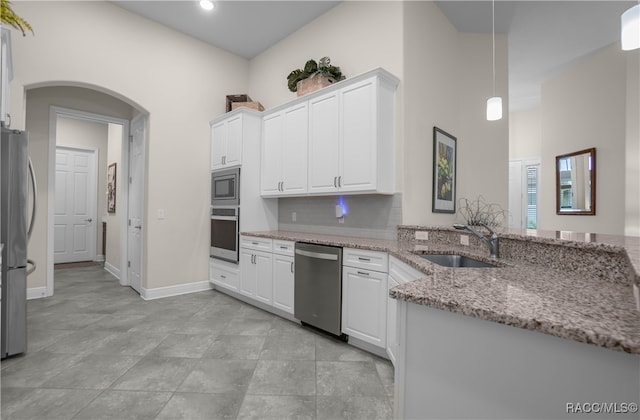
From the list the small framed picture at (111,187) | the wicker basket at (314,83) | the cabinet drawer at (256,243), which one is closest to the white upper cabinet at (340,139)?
the wicker basket at (314,83)

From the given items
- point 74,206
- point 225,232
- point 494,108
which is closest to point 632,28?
point 494,108

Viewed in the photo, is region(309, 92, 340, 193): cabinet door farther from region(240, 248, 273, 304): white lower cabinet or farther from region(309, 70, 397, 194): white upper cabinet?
region(240, 248, 273, 304): white lower cabinet

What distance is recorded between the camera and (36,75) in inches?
114

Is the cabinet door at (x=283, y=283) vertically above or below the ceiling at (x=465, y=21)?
below

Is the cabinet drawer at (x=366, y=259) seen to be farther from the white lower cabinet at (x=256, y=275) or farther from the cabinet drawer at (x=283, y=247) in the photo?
the white lower cabinet at (x=256, y=275)

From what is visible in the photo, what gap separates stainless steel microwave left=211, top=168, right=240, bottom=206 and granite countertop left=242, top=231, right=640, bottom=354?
9.04 ft

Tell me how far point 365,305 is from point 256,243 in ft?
5.09

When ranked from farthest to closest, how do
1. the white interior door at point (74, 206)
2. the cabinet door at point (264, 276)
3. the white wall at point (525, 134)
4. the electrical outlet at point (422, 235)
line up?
the white wall at point (525, 134) < the white interior door at point (74, 206) < the cabinet door at point (264, 276) < the electrical outlet at point (422, 235)

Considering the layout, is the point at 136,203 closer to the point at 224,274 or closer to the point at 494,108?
the point at 224,274

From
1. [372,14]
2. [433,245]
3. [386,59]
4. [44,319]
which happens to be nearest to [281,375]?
[433,245]

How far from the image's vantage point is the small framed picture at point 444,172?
3217mm

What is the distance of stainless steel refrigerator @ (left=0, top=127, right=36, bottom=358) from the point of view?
2066 mm

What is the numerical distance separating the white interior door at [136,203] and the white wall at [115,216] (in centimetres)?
66

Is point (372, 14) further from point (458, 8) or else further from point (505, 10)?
point (505, 10)
